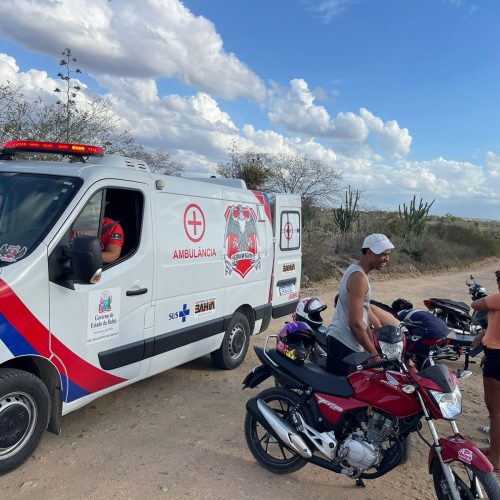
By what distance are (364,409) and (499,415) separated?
1.28m

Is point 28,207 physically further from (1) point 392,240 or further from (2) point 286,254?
(1) point 392,240

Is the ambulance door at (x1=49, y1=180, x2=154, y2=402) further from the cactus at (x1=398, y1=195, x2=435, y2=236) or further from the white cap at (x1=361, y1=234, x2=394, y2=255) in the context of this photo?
the cactus at (x1=398, y1=195, x2=435, y2=236)

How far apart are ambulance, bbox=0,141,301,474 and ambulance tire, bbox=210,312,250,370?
2 centimetres

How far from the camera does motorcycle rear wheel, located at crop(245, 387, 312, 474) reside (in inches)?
147

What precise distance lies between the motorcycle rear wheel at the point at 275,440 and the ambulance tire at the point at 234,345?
203cm

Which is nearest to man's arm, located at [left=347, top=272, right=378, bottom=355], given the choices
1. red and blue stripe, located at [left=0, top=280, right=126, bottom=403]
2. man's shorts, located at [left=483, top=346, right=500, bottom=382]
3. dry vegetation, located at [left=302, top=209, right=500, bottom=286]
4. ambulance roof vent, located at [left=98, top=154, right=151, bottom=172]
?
man's shorts, located at [left=483, top=346, right=500, bottom=382]

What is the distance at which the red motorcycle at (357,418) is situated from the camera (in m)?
2.99

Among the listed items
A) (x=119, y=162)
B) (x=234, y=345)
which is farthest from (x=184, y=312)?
(x=119, y=162)

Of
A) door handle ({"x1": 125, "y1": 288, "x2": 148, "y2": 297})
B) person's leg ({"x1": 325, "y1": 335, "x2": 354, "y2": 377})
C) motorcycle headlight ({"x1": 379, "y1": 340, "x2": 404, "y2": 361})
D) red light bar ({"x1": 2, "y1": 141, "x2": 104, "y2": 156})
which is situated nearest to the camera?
motorcycle headlight ({"x1": 379, "y1": 340, "x2": 404, "y2": 361})

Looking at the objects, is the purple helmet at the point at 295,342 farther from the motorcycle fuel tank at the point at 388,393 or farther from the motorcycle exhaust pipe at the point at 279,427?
the motorcycle fuel tank at the point at 388,393

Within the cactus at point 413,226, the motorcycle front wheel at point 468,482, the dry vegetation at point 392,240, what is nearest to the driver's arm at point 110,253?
the motorcycle front wheel at point 468,482

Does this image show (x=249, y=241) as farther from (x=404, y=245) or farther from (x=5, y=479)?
(x=404, y=245)

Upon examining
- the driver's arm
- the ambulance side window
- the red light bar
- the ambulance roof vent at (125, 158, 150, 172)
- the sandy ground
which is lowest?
the sandy ground

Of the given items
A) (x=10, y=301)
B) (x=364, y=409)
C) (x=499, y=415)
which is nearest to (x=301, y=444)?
(x=364, y=409)
